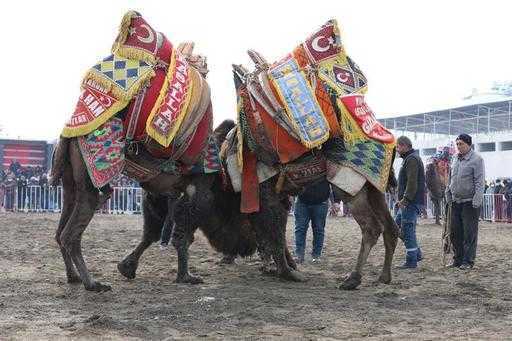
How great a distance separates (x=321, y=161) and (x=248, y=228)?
1.28 metres

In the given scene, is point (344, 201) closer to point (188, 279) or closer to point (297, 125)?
point (297, 125)

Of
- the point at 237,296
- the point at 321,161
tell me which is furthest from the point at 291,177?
the point at 237,296

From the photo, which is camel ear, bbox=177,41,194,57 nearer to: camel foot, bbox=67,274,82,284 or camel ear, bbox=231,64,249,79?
camel ear, bbox=231,64,249,79

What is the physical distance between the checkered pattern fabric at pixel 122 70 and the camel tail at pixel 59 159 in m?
0.74

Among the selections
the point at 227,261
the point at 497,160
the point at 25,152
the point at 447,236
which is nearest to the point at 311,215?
the point at 227,261

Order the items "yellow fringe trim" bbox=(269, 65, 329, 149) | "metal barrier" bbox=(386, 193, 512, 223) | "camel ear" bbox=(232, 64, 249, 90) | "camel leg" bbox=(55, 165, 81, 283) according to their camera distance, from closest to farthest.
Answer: "camel leg" bbox=(55, 165, 81, 283) < "yellow fringe trim" bbox=(269, 65, 329, 149) < "camel ear" bbox=(232, 64, 249, 90) < "metal barrier" bbox=(386, 193, 512, 223)

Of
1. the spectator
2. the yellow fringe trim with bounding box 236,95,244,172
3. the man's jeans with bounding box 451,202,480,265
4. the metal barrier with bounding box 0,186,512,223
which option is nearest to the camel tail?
the yellow fringe trim with bounding box 236,95,244,172

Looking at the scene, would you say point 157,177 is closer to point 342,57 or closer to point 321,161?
point 321,161

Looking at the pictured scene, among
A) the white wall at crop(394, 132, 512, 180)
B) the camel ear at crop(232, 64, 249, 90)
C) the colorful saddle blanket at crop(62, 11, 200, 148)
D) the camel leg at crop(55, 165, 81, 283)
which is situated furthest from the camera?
the white wall at crop(394, 132, 512, 180)

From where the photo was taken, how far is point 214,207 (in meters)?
7.62

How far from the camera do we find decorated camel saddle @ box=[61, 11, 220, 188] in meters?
6.30

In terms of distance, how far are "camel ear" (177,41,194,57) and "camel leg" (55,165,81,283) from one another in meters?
1.89

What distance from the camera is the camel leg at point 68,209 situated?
262 inches

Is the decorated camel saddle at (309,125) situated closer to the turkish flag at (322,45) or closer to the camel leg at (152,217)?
the turkish flag at (322,45)
